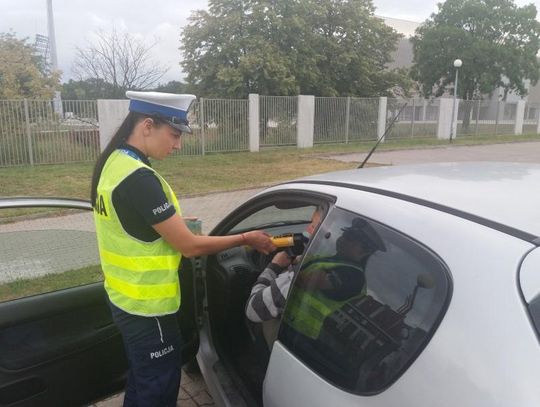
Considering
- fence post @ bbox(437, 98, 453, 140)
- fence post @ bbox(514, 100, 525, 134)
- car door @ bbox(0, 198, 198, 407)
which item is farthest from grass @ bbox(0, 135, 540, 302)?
fence post @ bbox(514, 100, 525, 134)

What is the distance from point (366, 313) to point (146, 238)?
3.03 feet

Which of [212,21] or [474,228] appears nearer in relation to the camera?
[474,228]

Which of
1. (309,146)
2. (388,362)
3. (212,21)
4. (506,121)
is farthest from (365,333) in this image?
(506,121)

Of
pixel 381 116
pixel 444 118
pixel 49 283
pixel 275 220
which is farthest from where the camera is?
pixel 444 118

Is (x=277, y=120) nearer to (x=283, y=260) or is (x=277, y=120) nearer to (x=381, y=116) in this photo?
(x=381, y=116)

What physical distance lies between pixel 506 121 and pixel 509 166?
110ft

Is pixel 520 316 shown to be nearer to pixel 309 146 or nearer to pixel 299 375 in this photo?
pixel 299 375

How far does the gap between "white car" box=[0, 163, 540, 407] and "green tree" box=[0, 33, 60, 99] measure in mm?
15268

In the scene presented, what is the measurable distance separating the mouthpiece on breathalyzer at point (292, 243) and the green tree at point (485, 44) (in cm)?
3338

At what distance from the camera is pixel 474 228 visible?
1.30m

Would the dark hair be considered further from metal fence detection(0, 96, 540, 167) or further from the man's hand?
metal fence detection(0, 96, 540, 167)

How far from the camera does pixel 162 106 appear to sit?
193cm

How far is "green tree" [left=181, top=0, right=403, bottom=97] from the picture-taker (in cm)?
2052

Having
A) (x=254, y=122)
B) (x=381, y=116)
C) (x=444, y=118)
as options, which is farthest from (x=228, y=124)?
(x=444, y=118)
